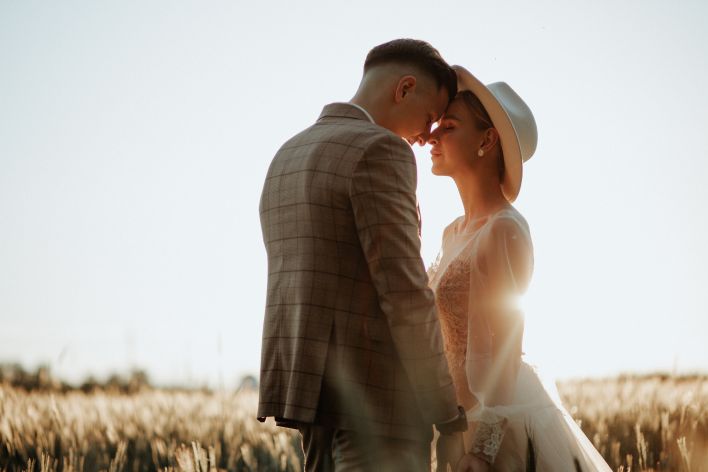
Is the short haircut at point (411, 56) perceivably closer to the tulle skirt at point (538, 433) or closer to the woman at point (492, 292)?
the woman at point (492, 292)

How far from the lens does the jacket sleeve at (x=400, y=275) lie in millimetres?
2854

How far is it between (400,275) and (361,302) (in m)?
0.19

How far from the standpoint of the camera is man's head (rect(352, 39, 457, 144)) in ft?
10.9

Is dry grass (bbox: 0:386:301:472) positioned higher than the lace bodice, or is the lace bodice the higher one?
the lace bodice

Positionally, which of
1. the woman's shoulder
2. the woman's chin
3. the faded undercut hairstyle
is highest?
Result: the faded undercut hairstyle

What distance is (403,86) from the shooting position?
3352mm

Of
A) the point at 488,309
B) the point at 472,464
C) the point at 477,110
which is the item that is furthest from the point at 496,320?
the point at 477,110

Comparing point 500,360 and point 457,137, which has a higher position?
point 457,137

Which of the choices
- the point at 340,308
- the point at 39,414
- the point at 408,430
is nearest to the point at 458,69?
the point at 340,308

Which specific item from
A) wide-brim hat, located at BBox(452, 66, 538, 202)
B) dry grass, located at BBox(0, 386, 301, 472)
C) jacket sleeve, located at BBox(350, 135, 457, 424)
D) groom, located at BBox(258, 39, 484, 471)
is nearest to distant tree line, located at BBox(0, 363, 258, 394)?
dry grass, located at BBox(0, 386, 301, 472)

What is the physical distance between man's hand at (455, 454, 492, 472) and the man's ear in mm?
1420

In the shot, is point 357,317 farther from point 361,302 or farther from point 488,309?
point 488,309

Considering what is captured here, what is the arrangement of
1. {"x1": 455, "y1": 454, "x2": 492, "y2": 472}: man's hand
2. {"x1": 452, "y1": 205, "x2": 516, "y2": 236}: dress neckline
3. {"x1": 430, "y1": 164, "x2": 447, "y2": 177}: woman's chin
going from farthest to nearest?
{"x1": 430, "y1": 164, "x2": 447, "y2": 177}: woman's chin, {"x1": 452, "y1": 205, "x2": 516, "y2": 236}: dress neckline, {"x1": 455, "y1": 454, "x2": 492, "y2": 472}: man's hand

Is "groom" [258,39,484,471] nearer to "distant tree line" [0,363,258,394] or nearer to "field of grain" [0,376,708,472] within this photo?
"field of grain" [0,376,708,472]
